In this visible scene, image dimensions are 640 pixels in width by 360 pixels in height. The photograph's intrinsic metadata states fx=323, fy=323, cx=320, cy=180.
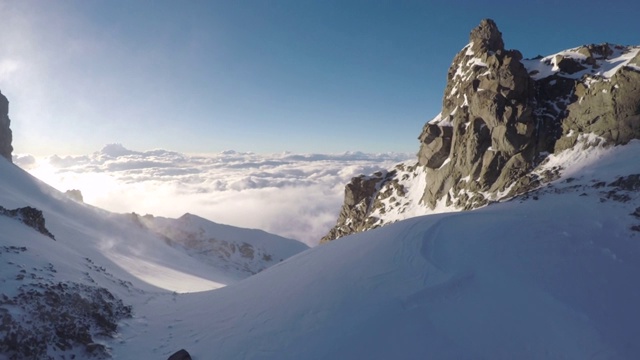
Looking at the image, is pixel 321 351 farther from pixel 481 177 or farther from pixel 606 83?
pixel 606 83

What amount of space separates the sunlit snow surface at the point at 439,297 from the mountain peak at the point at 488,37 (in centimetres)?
3955

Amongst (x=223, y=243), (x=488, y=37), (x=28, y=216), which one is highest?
(x=488, y=37)

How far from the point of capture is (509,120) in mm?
40594

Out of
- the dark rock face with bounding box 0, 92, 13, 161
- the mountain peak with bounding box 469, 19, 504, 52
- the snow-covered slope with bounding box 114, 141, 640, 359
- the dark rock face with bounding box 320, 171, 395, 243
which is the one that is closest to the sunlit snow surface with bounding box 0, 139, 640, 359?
the snow-covered slope with bounding box 114, 141, 640, 359

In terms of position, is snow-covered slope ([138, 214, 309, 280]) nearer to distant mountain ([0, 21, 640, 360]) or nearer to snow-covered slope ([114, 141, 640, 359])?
distant mountain ([0, 21, 640, 360])

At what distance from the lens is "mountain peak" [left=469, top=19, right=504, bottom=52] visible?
52406 mm

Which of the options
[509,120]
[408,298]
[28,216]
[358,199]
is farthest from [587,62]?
[28,216]

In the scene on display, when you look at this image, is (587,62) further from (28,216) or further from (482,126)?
(28,216)

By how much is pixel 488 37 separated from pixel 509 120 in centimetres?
2029

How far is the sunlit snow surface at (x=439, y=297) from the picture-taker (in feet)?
29.0

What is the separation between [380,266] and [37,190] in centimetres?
6881

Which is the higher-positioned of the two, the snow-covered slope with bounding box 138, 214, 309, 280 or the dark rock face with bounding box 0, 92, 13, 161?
the dark rock face with bounding box 0, 92, 13, 161

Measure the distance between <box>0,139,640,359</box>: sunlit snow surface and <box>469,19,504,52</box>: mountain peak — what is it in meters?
39.6

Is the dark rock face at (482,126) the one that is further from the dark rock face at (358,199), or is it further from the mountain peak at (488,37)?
the dark rock face at (358,199)
